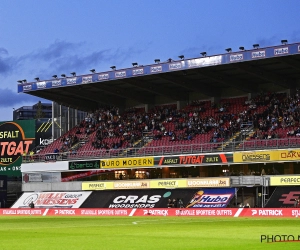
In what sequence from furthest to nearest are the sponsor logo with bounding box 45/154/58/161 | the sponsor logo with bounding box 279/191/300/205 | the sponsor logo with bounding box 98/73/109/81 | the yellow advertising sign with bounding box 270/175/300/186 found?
the sponsor logo with bounding box 45/154/58/161 → the sponsor logo with bounding box 98/73/109/81 → the yellow advertising sign with bounding box 270/175/300/186 → the sponsor logo with bounding box 279/191/300/205

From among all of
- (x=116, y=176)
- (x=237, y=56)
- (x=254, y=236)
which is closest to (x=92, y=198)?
(x=116, y=176)

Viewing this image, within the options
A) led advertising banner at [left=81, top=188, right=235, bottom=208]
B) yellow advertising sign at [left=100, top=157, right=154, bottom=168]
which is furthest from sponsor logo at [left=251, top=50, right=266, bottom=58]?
yellow advertising sign at [left=100, top=157, right=154, bottom=168]

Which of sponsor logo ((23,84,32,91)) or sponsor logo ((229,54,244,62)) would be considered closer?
sponsor logo ((229,54,244,62))

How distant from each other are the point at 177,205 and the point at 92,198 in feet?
39.4

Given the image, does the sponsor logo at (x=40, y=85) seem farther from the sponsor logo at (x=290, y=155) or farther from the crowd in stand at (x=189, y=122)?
the sponsor logo at (x=290, y=155)

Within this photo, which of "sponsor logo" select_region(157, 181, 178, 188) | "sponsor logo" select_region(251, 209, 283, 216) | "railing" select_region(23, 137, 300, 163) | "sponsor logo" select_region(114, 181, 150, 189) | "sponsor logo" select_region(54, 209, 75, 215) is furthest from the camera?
"sponsor logo" select_region(114, 181, 150, 189)

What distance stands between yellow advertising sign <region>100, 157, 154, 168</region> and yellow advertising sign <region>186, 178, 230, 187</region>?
192 inches

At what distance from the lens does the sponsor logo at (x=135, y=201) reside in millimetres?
67062

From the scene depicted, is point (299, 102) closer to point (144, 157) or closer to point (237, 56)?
point (237, 56)

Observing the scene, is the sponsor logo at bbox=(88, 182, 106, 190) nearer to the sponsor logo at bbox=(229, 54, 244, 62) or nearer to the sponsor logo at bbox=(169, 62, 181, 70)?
the sponsor logo at bbox=(169, 62, 181, 70)

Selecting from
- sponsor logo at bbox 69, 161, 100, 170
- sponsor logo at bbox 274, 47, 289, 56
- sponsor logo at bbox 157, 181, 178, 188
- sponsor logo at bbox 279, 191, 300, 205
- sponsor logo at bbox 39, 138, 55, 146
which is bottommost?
sponsor logo at bbox 279, 191, 300, 205

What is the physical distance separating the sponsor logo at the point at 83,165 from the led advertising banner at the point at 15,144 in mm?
15367

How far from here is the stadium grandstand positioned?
207ft

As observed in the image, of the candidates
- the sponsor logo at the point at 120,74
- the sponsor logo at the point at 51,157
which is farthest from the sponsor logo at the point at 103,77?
the sponsor logo at the point at 51,157
